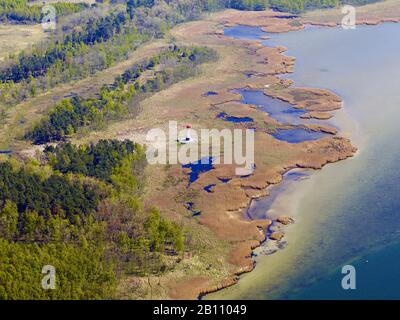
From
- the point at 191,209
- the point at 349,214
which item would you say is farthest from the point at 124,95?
the point at 349,214

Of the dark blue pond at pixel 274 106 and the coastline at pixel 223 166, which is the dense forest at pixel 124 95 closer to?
the coastline at pixel 223 166

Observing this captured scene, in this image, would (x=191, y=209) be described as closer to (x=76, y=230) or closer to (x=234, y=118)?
(x=76, y=230)

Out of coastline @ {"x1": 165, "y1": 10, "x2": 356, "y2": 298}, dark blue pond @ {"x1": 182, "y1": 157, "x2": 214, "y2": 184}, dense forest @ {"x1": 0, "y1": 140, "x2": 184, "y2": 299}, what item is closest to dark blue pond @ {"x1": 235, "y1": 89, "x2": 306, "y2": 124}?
coastline @ {"x1": 165, "y1": 10, "x2": 356, "y2": 298}

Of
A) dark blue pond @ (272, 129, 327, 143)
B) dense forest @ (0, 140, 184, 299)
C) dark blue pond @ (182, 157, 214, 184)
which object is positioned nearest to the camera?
dense forest @ (0, 140, 184, 299)

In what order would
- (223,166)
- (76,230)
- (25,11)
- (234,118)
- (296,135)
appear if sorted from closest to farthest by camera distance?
1. (76,230)
2. (223,166)
3. (296,135)
4. (234,118)
5. (25,11)

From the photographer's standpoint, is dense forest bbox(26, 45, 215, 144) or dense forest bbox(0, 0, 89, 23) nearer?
dense forest bbox(26, 45, 215, 144)

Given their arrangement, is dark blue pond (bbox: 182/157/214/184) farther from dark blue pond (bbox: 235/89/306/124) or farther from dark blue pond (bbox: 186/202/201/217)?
dark blue pond (bbox: 235/89/306/124)

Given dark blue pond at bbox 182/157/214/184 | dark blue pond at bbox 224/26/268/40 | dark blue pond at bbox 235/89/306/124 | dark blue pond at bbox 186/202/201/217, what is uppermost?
dark blue pond at bbox 224/26/268/40

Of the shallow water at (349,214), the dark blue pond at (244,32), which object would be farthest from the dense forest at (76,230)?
the dark blue pond at (244,32)

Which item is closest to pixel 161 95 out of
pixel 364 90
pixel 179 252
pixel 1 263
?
pixel 364 90
